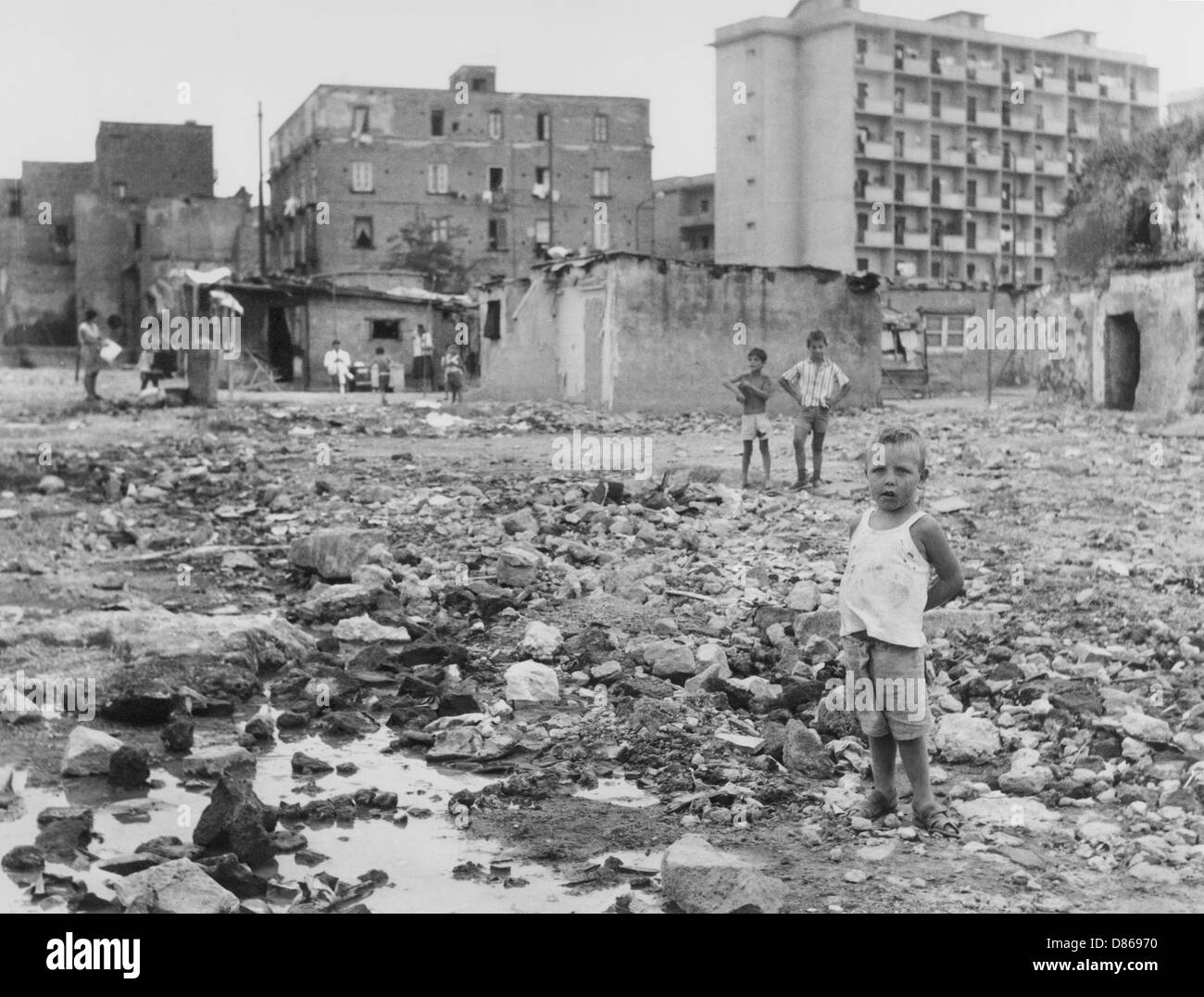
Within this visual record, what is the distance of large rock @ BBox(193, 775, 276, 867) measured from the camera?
402cm

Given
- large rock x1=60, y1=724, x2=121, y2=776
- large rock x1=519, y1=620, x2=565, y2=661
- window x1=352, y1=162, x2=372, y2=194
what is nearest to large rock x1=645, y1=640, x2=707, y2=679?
large rock x1=519, y1=620, x2=565, y2=661

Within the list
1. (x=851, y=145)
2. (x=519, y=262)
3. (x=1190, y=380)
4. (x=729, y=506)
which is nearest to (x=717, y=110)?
(x=851, y=145)

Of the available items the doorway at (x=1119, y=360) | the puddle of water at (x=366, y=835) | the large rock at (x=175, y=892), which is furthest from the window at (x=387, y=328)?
the large rock at (x=175, y=892)

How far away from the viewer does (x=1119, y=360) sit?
2202cm

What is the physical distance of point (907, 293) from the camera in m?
41.4

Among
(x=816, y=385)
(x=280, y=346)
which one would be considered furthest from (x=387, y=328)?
(x=816, y=385)

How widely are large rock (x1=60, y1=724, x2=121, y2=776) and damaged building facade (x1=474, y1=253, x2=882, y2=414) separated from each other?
58.2 ft

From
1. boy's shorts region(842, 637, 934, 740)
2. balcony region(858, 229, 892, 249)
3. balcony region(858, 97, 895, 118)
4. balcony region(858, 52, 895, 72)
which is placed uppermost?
balcony region(858, 52, 895, 72)

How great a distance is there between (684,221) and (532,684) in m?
50.9

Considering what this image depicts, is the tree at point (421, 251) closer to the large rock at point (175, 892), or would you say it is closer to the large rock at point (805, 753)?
the large rock at point (805, 753)

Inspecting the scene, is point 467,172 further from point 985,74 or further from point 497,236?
point 985,74

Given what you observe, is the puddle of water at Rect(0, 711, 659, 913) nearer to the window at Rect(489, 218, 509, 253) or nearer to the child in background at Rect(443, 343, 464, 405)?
the child in background at Rect(443, 343, 464, 405)
